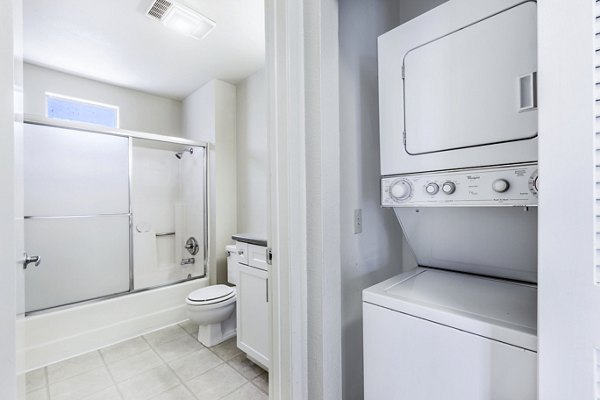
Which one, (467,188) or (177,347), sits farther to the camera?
(177,347)

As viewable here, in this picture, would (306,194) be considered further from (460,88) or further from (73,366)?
(73,366)

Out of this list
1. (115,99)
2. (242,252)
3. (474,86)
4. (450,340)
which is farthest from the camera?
(115,99)

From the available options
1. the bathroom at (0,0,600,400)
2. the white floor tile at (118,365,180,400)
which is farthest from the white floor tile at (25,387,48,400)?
the white floor tile at (118,365,180,400)

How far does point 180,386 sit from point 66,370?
973 mm

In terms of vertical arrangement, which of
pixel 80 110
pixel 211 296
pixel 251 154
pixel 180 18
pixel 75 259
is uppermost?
pixel 180 18

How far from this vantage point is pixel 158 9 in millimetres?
1966

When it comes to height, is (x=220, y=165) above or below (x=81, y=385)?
above

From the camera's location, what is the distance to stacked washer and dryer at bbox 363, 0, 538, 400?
0.77m

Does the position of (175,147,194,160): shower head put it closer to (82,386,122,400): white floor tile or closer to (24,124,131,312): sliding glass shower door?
(24,124,131,312): sliding glass shower door

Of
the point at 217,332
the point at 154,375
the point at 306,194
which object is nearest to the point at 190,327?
the point at 217,332

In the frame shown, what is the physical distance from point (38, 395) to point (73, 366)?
12.8 inches

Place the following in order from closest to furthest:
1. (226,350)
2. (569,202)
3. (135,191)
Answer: (569,202) → (226,350) → (135,191)

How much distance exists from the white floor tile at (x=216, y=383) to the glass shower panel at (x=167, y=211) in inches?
51.4

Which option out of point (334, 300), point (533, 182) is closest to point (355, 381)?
point (334, 300)
